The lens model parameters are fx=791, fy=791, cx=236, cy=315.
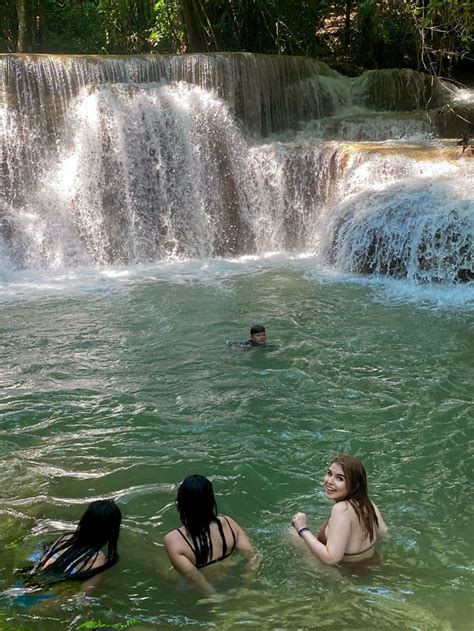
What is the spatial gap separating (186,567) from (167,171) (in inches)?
412

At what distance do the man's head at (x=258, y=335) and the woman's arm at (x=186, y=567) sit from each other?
3830 mm

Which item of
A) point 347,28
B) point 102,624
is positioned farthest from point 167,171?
point 102,624

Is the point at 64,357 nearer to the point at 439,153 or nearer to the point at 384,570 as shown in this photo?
the point at 384,570

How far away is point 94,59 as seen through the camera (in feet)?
45.2

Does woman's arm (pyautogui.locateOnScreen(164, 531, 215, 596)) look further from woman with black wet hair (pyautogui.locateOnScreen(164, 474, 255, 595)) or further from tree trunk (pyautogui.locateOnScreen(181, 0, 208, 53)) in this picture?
tree trunk (pyautogui.locateOnScreen(181, 0, 208, 53))

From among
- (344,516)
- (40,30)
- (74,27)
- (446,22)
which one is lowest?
(344,516)

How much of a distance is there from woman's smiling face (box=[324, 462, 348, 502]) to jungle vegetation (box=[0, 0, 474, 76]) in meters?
14.7

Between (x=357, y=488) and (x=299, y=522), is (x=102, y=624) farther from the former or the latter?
(x=357, y=488)

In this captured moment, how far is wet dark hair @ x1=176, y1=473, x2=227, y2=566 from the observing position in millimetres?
3910

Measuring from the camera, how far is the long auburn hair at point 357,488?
3.96 metres

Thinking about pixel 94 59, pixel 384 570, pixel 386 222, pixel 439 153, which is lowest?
pixel 384 570

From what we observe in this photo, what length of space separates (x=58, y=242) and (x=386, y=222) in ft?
17.3

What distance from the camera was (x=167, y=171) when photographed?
13742 mm

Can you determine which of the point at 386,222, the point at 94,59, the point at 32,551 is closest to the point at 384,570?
the point at 32,551
